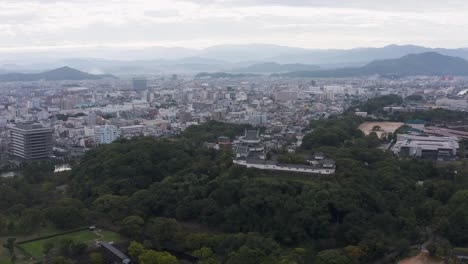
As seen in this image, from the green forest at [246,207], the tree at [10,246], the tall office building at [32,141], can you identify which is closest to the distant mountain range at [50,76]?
the tall office building at [32,141]

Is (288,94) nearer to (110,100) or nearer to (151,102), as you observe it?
(151,102)

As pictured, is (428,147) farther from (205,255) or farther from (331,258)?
(205,255)

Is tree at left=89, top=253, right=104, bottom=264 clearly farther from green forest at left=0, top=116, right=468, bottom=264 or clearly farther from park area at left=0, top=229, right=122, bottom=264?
park area at left=0, top=229, right=122, bottom=264

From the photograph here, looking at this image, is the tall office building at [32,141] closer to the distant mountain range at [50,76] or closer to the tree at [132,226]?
the tree at [132,226]

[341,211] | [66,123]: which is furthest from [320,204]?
[66,123]

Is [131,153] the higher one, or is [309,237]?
[131,153]

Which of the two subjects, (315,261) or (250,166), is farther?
(250,166)

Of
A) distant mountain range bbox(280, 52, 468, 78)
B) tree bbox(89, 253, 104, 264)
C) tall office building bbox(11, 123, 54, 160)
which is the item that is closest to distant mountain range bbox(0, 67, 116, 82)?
distant mountain range bbox(280, 52, 468, 78)
